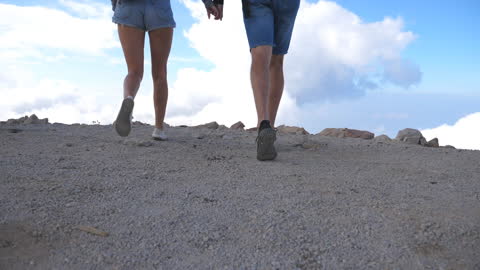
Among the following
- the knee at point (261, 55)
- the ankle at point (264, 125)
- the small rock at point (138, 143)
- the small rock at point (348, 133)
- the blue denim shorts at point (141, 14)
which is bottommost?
the small rock at point (138, 143)

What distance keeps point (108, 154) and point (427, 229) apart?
277 cm

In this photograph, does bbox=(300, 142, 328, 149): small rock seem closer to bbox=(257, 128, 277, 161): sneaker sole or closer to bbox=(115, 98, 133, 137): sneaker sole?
bbox=(257, 128, 277, 161): sneaker sole

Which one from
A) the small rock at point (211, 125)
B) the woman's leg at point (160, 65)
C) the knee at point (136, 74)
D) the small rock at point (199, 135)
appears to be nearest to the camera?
the knee at point (136, 74)

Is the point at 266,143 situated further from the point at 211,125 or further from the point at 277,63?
the point at 211,125

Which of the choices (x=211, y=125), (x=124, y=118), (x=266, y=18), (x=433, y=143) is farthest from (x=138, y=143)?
(x=433, y=143)

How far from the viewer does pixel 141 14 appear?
438cm

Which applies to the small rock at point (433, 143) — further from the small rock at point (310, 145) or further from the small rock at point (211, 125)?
the small rock at point (211, 125)

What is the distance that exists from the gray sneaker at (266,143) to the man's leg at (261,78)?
0.20m

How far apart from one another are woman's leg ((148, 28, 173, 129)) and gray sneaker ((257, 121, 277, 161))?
147 cm

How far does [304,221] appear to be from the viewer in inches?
98.4

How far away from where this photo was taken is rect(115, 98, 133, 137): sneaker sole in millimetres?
4059

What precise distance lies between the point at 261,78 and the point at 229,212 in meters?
1.80

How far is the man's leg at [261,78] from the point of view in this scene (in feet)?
13.5

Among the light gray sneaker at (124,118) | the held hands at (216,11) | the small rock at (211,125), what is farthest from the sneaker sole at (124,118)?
the small rock at (211,125)
